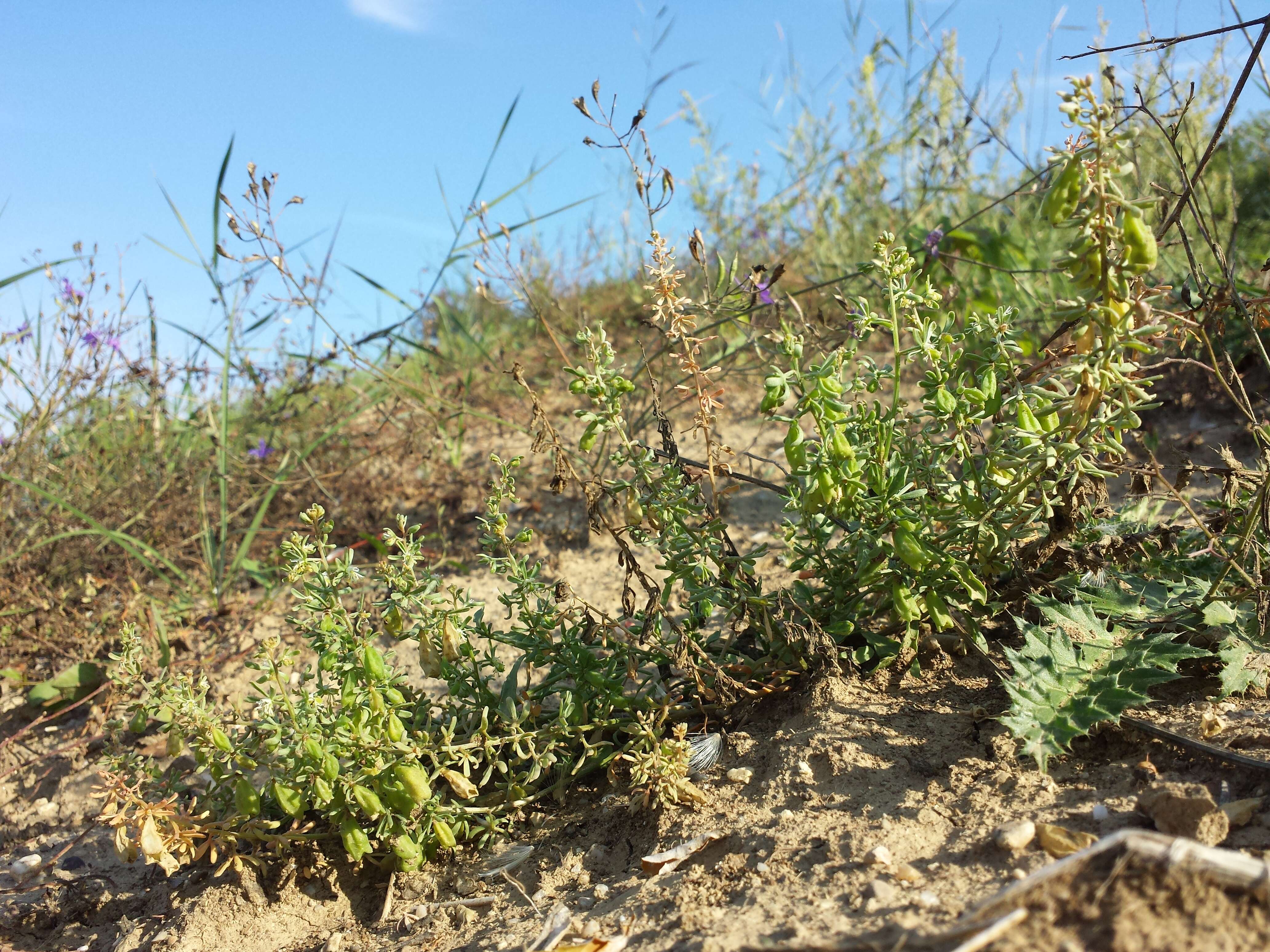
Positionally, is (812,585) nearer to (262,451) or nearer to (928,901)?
(928,901)

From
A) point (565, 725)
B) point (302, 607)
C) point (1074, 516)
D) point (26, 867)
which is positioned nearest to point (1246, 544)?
point (1074, 516)

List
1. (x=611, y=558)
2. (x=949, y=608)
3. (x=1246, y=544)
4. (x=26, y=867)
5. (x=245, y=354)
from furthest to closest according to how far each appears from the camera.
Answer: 1. (x=245, y=354)
2. (x=611, y=558)
3. (x=26, y=867)
4. (x=949, y=608)
5. (x=1246, y=544)

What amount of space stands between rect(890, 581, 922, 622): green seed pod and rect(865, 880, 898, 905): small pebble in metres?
0.59

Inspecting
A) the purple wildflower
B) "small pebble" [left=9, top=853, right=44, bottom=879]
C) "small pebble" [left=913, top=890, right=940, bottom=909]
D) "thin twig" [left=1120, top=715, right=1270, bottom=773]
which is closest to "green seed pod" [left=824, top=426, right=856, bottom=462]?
"thin twig" [left=1120, top=715, right=1270, bottom=773]

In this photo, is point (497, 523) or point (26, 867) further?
point (26, 867)

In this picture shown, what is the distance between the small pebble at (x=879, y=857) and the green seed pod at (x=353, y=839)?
3.19 ft

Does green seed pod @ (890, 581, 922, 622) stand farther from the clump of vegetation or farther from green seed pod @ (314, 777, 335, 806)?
green seed pod @ (314, 777, 335, 806)

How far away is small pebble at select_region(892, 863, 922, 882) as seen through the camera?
146 cm

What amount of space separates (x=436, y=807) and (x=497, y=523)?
1.96 ft

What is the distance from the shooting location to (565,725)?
200 centimetres

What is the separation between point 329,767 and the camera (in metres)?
1.74

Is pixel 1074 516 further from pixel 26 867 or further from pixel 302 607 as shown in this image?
pixel 26 867

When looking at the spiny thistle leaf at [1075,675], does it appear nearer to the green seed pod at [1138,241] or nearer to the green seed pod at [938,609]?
the green seed pod at [938,609]

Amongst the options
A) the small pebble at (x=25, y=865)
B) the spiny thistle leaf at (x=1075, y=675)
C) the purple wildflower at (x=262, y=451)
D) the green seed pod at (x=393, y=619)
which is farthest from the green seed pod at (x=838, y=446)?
the purple wildflower at (x=262, y=451)
